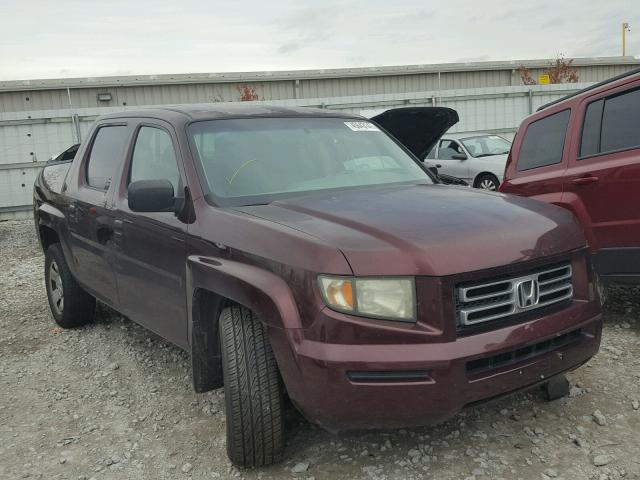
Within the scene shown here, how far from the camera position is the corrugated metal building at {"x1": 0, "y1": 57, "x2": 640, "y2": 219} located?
14.3 metres

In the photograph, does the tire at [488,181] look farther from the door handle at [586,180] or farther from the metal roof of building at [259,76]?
the metal roof of building at [259,76]

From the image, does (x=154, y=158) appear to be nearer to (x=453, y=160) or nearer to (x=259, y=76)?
(x=453, y=160)

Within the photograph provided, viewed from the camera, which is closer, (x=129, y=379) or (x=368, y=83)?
(x=129, y=379)

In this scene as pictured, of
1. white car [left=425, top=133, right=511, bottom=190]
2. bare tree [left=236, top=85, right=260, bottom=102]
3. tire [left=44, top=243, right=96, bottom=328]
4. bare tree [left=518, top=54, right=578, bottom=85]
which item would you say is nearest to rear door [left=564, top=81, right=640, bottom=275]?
tire [left=44, top=243, right=96, bottom=328]

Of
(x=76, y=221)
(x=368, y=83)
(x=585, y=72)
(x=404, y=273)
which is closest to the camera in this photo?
(x=404, y=273)

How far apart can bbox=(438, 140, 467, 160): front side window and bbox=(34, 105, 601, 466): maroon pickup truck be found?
979 cm

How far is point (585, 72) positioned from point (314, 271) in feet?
104

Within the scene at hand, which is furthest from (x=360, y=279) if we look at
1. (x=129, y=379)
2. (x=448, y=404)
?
(x=129, y=379)

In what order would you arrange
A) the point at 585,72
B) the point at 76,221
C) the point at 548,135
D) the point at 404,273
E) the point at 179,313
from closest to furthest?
1. the point at 404,273
2. the point at 179,313
3. the point at 76,221
4. the point at 548,135
5. the point at 585,72

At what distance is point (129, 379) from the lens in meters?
4.07

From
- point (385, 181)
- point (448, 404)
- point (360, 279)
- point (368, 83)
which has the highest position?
point (368, 83)

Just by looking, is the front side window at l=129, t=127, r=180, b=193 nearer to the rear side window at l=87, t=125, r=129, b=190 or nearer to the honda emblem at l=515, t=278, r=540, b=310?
the rear side window at l=87, t=125, r=129, b=190

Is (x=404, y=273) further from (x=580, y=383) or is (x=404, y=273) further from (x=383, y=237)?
(x=580, y=383)

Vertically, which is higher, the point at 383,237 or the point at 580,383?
the point at 383,237
